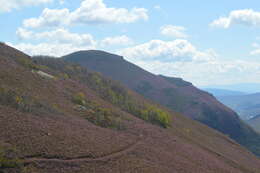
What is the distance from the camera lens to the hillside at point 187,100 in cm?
15135

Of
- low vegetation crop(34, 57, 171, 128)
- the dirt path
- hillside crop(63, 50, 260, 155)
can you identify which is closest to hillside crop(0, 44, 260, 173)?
the dirt path

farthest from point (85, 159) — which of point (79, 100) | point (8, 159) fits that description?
point (79, 100)

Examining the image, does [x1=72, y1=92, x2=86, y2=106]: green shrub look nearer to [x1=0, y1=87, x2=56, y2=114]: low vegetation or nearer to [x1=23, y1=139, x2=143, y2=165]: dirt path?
[x1=0, y1=87, x2=56, y2=114]: low vegetation

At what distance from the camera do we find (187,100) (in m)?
164

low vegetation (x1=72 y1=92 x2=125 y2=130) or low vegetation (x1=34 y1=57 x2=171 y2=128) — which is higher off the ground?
low vegetation (x1=34 y1=57 x2=171 y2=128)

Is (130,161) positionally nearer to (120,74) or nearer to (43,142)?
(43,142)

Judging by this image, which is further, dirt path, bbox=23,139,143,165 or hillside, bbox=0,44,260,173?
hillside, bbox=0,44,260,173

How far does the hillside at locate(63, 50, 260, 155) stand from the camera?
497 feet

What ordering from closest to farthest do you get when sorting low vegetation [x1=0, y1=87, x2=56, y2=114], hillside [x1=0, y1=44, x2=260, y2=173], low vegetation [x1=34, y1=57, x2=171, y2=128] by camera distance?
hillside [x1=0, y1=44, x2=260, y2=173], low vegetation [x1=0, y1=87, x2=56, y2=114], low vegetation [x1=34, y1=57, x2=171, y2=128]

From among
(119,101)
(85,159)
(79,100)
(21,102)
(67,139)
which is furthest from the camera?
(119,101)

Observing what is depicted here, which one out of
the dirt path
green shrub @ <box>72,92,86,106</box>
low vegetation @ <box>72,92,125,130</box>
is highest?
green shrub @ <box>72,92,86,106</box>

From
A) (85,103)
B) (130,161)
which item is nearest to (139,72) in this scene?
(85,103)

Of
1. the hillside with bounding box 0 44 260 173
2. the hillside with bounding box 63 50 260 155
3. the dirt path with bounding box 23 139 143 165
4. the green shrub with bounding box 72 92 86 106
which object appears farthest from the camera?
the hillside with bounding box 63 50 260 155

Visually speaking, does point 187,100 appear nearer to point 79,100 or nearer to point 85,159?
point 79,100
